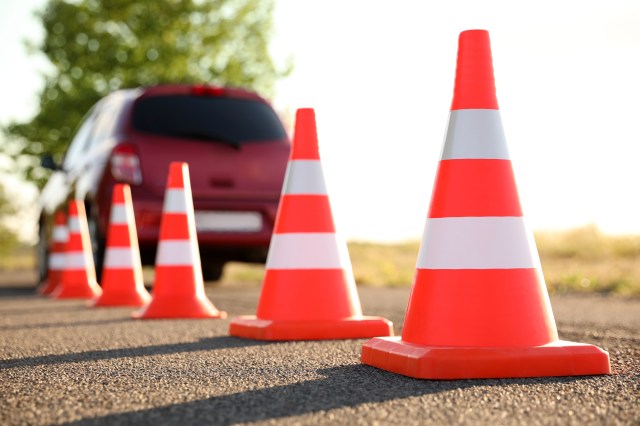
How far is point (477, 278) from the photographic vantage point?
12.6 feet

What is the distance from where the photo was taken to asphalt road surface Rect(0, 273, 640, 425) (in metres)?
3.00

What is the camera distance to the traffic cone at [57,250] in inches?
456

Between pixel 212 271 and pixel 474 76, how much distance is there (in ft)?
29.8

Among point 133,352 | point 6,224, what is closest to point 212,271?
point 133,352

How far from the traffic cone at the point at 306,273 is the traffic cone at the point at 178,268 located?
147cm

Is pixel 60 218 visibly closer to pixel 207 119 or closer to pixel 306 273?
pixel 207 119

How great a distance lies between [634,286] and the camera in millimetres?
10133

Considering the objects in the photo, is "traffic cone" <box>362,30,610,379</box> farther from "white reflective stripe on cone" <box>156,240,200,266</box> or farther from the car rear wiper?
the car rear wiper

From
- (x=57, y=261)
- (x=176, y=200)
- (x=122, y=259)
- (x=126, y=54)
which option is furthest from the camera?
(x=126, y=54)

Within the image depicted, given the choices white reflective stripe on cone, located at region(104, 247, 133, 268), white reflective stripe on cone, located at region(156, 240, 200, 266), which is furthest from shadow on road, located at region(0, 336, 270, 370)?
white reflective stripe on cone, located at region(104, 247, 133, 268)

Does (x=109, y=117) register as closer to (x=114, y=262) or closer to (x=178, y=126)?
(x=178, y=126)

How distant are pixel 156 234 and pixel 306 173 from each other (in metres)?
3.56

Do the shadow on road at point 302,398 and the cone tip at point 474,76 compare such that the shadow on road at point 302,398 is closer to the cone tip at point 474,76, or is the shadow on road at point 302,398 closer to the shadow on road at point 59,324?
the cone tip at point 474,76

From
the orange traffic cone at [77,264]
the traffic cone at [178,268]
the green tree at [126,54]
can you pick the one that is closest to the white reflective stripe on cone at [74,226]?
the orange traffic cone at [77,264]
